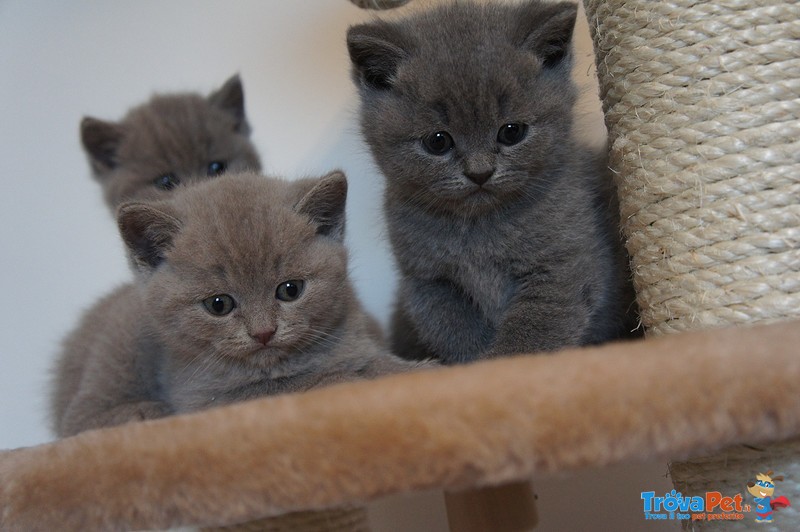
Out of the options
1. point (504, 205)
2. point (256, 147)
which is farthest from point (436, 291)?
point (256, 147)

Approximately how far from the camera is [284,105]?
Result: 69.9 inches

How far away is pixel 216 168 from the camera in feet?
5.02

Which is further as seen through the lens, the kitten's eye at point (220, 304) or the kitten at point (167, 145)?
the kitten at point (167, 145)

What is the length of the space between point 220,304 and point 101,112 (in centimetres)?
106

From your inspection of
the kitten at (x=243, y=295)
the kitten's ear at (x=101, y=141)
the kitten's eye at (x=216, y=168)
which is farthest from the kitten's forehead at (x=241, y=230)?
the kitten's ear at (x=101, y=141)

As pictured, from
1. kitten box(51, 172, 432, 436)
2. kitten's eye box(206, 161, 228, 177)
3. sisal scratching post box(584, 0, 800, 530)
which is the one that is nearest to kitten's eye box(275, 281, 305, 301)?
kitten box(51, 172, 432, 436)

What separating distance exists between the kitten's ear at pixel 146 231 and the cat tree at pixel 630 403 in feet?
1.24

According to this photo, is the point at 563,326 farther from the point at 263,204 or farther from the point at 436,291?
the point at 263,204

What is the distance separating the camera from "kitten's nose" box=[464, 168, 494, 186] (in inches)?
40.1

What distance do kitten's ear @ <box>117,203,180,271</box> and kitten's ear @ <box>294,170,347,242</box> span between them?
0.19 m

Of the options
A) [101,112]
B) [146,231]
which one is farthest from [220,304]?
[101,112]

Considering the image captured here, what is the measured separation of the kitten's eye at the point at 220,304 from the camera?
3.27 feet

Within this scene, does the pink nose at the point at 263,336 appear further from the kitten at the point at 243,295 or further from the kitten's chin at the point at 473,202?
the kitten's chin at the point at 473,202

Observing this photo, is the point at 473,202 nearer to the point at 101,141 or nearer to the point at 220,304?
the point at 220,304
